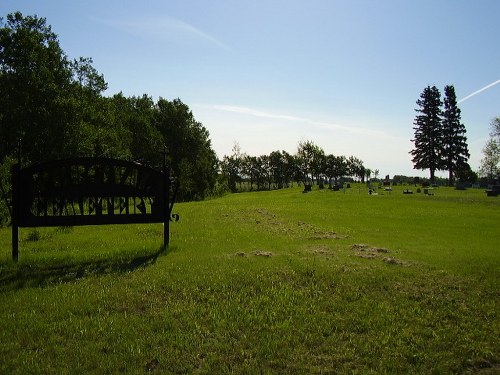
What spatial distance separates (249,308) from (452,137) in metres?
A: 80.8

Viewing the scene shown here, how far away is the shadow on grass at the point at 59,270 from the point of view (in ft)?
24.9

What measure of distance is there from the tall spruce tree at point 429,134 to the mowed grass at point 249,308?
2870 inches

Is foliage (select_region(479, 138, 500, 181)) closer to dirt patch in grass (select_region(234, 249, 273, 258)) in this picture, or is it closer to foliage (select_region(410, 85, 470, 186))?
foliage (select_region(410, 85, 470, 186))

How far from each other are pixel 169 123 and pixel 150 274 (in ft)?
201

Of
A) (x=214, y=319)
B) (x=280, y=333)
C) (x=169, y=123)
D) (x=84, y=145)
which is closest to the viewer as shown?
(x=280, y=333)

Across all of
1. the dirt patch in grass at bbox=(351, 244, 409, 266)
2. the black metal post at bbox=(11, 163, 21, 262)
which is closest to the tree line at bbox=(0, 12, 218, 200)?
the black metal post at bbox=(11, 163, 21, 262)

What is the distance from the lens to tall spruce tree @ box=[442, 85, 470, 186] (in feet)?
249

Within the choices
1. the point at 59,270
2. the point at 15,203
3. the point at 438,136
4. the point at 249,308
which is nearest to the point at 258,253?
the point at 249,308

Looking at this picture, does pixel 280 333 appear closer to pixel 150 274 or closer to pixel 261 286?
pixel 261 286

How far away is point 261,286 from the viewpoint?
7.29m

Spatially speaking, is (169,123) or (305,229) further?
(169,123)

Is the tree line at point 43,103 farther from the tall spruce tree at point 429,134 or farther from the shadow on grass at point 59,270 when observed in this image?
the tall spruce tree at point 429,134

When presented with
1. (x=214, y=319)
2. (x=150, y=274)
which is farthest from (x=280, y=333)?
(x=150, y=274)

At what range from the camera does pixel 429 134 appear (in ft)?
257
